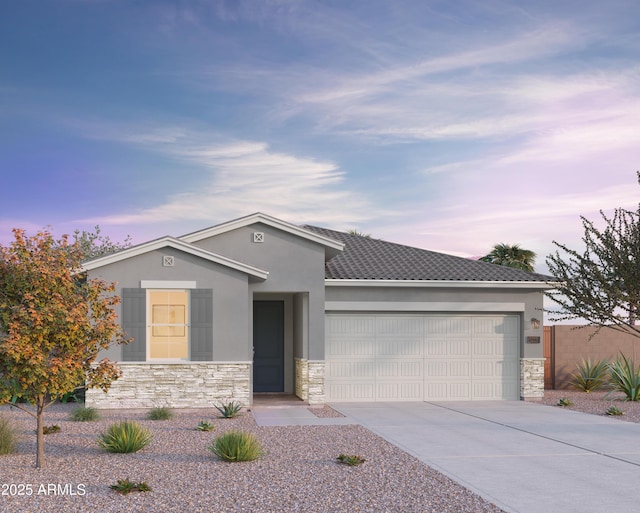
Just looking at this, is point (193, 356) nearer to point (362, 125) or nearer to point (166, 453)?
point (166, 453)

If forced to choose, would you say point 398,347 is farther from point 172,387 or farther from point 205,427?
point 205,427

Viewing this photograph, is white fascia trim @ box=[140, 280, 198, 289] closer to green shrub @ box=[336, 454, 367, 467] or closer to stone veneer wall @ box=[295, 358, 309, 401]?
stone veneer wall @ box=[295, 358, 309, 401]

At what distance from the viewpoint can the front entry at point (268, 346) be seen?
20.6 metres

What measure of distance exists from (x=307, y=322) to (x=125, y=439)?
7.66 meters

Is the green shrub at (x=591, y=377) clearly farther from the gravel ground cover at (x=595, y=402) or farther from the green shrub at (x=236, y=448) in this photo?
the green shrub at (x=236, y=448)

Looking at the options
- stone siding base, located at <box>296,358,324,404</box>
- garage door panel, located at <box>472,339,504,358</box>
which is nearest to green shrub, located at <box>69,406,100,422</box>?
stone siding base, located at <box>296,358,324,404</box>

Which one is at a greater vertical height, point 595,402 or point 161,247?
point 161,247

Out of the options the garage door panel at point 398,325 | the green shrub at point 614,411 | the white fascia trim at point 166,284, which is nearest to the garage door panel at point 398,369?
the garage door panel at point 398,325

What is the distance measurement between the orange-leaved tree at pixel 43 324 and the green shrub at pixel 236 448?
1888 millimetres

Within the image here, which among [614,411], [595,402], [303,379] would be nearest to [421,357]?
[303,379]

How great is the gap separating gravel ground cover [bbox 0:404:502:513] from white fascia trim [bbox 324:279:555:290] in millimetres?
5807

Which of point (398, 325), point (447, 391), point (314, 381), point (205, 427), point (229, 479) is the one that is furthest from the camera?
point (447, 391)

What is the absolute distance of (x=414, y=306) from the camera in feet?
62.1

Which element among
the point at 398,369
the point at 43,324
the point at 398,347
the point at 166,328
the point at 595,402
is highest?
the point at 43,324
